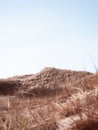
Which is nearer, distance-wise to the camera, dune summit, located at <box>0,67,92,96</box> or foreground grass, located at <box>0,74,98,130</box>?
foreground grass, located at <box>0,74,98,130</box>

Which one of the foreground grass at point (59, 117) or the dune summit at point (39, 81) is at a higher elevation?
the dune summit at point (39, 81)

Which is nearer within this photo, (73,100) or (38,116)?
(38,116)

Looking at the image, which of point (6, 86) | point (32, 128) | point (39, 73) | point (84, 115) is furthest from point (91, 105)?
point (39, 73)

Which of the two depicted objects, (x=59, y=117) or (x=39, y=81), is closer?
(x=59, y=117)

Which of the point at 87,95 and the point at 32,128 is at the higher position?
the point at 87,95

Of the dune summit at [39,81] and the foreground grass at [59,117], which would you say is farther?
the dune summit at [39,81]

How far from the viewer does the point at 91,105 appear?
133 inches

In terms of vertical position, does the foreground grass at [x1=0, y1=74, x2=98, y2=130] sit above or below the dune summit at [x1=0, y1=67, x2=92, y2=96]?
below

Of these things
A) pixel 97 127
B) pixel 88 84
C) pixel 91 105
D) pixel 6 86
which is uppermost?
pixel 6 86

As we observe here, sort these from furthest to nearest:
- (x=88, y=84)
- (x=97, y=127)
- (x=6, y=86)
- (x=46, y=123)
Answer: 1. (x=6, y=86)
2. (x=88, y=84)
3. (x=46, y=123)
4. (x=97, y=127)

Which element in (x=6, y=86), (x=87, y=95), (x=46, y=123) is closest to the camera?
(x=46, y=123)

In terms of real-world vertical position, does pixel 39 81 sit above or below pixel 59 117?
above

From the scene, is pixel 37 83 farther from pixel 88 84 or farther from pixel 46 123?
pixel 46 123

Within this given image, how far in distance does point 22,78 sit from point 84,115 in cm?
1423
